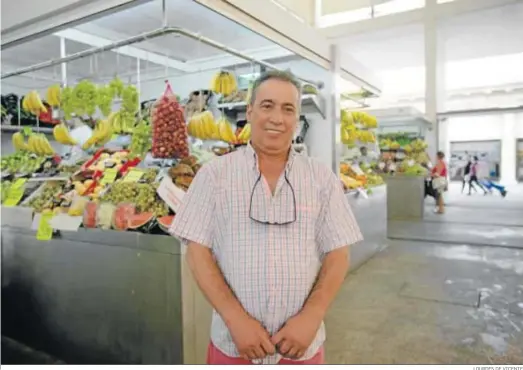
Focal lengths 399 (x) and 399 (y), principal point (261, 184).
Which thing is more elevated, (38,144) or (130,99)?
(130,99)

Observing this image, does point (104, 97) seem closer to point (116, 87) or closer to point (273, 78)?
point (116, 87)

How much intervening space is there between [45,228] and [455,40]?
1175 cm

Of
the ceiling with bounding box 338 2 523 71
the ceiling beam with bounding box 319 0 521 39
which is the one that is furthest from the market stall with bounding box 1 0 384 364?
the ceiling with bounding box 338 2 523 71

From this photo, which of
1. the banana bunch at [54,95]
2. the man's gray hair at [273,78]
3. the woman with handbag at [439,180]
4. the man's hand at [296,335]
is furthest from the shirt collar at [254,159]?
the woman with handbag at [439,180]

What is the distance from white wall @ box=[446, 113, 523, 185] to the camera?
56.4ft

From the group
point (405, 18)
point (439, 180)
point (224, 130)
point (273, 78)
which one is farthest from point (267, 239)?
point (405, 18)

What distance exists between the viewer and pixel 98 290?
7.13ft

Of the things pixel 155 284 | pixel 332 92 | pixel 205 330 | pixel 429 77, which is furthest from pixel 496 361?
pixel 429 77

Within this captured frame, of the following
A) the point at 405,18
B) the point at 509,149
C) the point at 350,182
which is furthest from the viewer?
the point at 509,149

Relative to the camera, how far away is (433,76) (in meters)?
10.4

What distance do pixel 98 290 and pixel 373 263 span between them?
338 centimetres

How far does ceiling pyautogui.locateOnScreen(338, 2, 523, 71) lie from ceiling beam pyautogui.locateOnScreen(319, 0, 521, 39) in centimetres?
15

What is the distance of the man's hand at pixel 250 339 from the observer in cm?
110

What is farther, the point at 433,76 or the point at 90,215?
the point at 433,76
